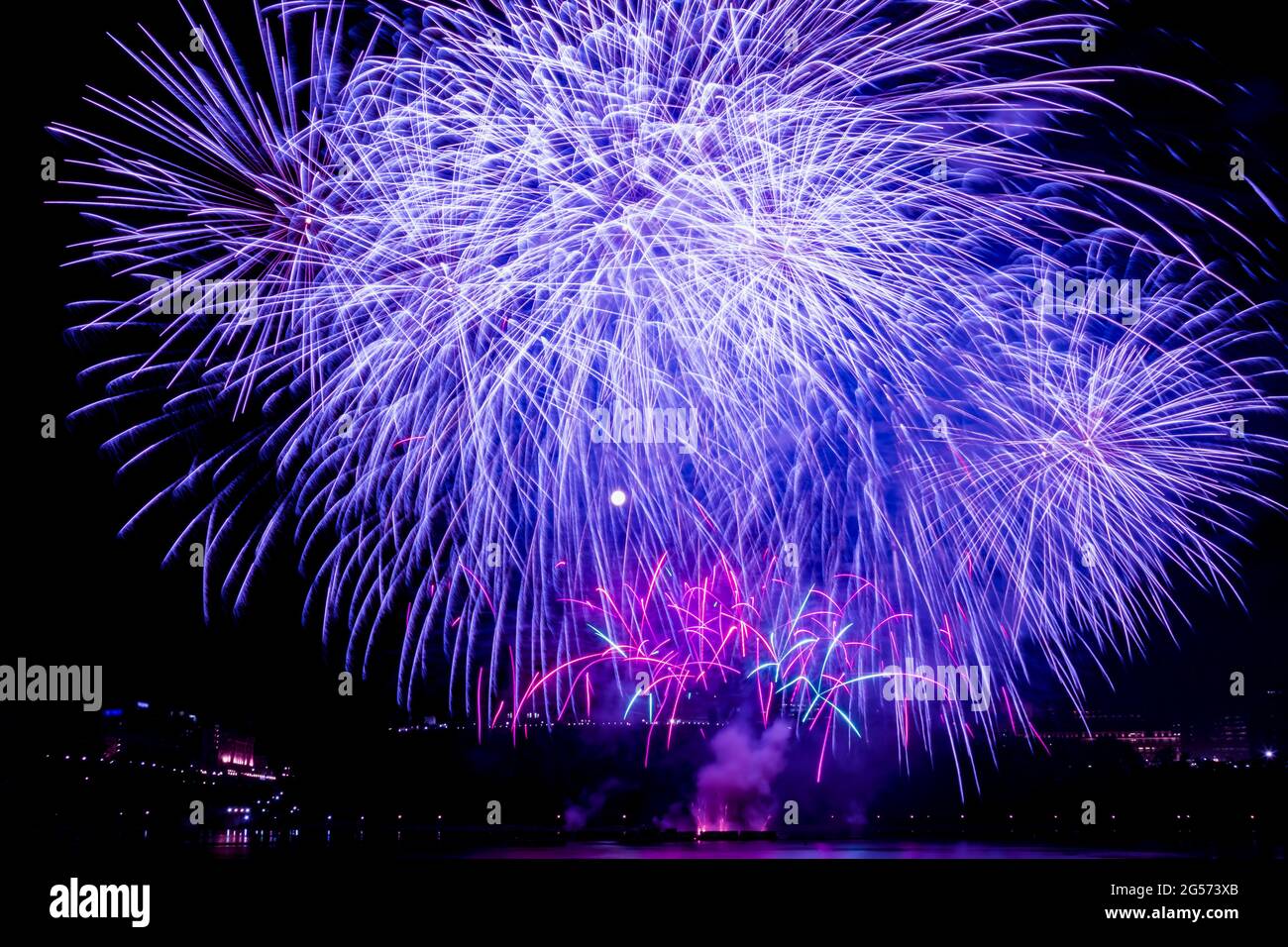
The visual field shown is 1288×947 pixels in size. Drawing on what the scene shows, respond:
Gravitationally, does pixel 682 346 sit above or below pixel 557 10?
below

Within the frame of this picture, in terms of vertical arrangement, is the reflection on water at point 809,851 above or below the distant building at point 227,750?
above

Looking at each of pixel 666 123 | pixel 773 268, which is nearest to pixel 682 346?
pixel 773 268

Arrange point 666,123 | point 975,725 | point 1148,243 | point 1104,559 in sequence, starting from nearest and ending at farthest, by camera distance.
Answer: 1. point 666,123
2. point 1148,243
3. point 1104,559
4. point 975,725

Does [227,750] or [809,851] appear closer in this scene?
[809,851]

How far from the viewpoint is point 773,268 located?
16734 millimetres

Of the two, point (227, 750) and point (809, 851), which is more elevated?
point (809, 851)

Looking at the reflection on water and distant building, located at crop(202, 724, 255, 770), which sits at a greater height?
the reflection on water

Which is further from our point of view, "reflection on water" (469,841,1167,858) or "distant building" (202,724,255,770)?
"distant building" (202,724,255,770)

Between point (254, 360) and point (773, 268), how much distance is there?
8407 mm

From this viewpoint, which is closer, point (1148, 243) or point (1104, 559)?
point (1148, 243)

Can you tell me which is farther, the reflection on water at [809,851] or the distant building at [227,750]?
the distant building at [227,750]

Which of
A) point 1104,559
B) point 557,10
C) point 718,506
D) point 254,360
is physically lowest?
point 1104,559
